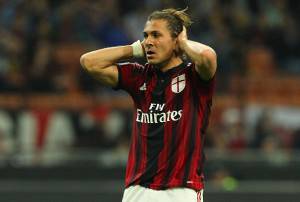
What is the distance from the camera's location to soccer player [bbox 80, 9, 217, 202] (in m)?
5.20

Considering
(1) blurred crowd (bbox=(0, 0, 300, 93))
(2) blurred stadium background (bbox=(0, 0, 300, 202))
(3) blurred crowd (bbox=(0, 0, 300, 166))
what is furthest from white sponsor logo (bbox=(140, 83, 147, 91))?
(1) blurred crowd (bbox=(0, 0, 300, 93))

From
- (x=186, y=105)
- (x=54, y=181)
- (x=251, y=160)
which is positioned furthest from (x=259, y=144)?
(x=186, y=105)

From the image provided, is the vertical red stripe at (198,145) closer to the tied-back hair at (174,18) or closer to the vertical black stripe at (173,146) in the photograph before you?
the vertical black stripe at (173,146)

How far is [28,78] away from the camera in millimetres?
12492

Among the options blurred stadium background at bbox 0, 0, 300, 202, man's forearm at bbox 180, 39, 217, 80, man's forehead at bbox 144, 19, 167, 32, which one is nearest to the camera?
man's forearm at bbox 180, 39, 217, 80

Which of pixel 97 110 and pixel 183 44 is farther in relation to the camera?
pixel 97 110

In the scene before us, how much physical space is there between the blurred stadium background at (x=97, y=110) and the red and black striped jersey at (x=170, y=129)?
5.51m

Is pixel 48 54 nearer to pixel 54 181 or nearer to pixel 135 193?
pixel 54 181

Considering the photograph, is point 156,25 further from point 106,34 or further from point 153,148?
point 106,34

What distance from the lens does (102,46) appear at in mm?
13297

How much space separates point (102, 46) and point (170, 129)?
26.7 ft

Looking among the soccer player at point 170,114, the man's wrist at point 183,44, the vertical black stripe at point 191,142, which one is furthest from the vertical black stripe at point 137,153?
the man's wrist at point 183,44

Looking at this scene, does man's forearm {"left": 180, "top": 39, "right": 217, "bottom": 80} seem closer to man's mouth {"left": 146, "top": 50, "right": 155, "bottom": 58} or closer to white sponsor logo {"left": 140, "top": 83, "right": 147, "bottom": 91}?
man's mouth {"left": 146, "top": 50, "right": 155, "bottom": 58}

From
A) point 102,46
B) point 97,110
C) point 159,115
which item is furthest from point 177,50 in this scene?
point 102,46
